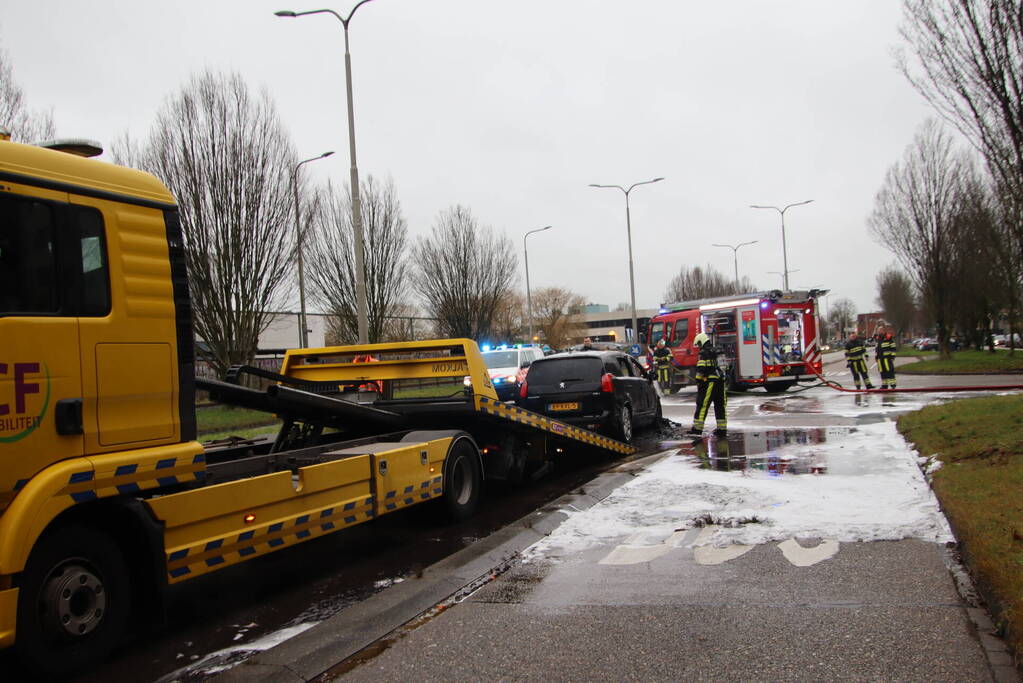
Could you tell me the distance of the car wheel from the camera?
1234 cm

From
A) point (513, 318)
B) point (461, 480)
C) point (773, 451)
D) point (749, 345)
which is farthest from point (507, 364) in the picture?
point (513, 318)

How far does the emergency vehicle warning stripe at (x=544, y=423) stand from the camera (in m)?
8.17

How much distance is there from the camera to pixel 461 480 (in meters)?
7.87

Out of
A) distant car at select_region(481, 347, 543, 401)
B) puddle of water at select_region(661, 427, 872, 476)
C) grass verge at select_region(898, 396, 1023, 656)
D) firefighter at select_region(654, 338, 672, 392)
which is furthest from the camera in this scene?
firefighter at select_region(654, 338, 672, 392)

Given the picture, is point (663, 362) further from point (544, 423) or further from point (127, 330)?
point (127, 330)

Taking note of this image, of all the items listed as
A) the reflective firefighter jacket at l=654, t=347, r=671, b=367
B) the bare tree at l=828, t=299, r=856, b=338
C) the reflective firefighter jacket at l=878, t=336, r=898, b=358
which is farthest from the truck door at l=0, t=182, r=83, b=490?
the bare tree at l=828, t=299, r=856, b=338

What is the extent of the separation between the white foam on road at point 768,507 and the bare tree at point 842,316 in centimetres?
9736

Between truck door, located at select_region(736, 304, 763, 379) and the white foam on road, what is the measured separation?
12407mm

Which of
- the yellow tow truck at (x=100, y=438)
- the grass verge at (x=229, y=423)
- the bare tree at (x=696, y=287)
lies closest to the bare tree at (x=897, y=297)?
the bare tree at (x=696, y=287)

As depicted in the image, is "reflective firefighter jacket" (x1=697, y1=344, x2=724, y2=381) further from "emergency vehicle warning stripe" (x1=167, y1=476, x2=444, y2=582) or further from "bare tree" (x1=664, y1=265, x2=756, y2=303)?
"bare tree" (x1=664, y1=265, x2=756, y2=303)

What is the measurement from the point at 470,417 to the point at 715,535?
2.80 metres

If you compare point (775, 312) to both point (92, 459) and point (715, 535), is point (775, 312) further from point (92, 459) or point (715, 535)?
point (92, 459)

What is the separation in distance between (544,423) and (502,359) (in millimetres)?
13708

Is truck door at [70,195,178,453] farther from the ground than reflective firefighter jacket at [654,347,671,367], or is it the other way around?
truck door at [70,195,178,453]
